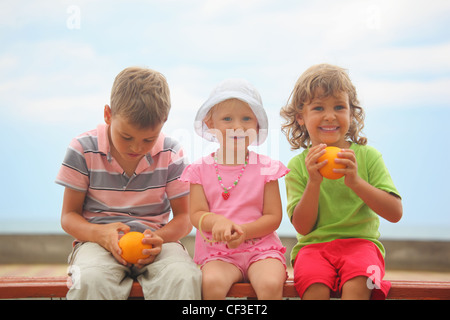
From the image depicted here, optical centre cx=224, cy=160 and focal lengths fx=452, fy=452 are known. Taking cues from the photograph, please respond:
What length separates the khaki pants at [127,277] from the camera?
142 cm

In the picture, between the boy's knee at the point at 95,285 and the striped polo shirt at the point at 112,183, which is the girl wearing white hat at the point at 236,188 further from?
the boy's knee at the point at 95,285

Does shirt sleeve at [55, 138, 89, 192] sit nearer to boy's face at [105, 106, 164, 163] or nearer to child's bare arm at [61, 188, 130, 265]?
child's bare arm at [61, 188, 130, 265]

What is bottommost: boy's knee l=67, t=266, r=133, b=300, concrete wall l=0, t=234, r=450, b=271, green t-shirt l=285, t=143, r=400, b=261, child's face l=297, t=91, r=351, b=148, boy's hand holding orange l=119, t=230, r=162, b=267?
concrete wall l=0, t=234, r=450, b=271

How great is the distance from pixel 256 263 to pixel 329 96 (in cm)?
70

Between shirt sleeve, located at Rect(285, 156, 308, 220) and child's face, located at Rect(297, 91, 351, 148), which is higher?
child's face, located at Rect(297, 91, 351, 148)

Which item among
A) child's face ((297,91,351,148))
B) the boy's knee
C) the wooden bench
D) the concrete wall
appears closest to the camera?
the boy's knee

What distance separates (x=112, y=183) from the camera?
5.79 feet

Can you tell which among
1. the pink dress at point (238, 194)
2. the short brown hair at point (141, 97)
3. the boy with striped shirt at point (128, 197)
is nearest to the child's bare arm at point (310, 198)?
the pink dress at point (238, 194)

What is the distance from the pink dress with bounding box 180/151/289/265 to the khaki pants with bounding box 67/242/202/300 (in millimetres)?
121

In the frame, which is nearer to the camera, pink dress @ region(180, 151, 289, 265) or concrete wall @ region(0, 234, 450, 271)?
pink dress @ region(180, 151, 289, 265)

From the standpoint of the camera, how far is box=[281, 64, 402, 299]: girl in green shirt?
1.53 m

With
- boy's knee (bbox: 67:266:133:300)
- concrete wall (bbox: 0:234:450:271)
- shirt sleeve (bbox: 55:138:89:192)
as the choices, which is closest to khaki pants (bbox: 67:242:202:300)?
boy's knee (bbox: 67:266:133:300)
